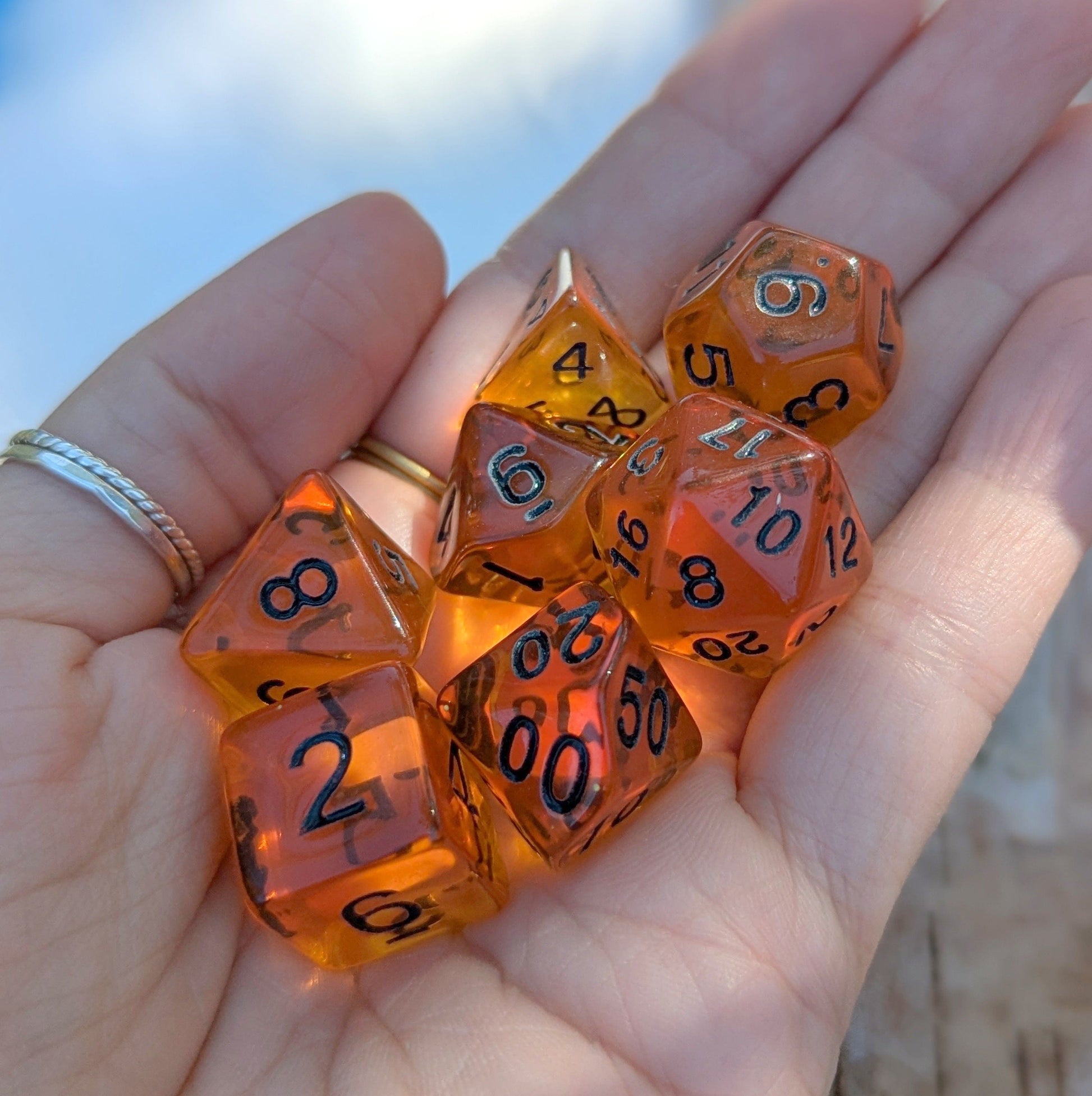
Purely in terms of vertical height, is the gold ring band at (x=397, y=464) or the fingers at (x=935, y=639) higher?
the gold ring band at (x=397, y=464)

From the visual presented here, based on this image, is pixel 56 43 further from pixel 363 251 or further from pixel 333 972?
pixel 333 972

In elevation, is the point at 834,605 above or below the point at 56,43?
below

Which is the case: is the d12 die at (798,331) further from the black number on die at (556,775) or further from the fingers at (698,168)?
the black number on die at (556,775)

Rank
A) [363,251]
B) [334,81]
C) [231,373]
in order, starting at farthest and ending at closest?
[334,81] → [363,251] → [231,373]

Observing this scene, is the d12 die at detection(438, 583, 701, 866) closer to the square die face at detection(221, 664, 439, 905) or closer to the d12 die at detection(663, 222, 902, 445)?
the square die face at detection(221, 664, 439, 905)

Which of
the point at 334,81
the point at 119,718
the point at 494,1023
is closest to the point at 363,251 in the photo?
the point at 119,718

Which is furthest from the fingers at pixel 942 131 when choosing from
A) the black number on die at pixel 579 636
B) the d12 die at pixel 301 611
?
the d12 die at pixel 301 611

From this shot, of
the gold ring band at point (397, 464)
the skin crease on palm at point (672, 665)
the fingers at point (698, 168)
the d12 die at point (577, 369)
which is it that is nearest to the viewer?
the skin crease on palm at point (672, 665)
